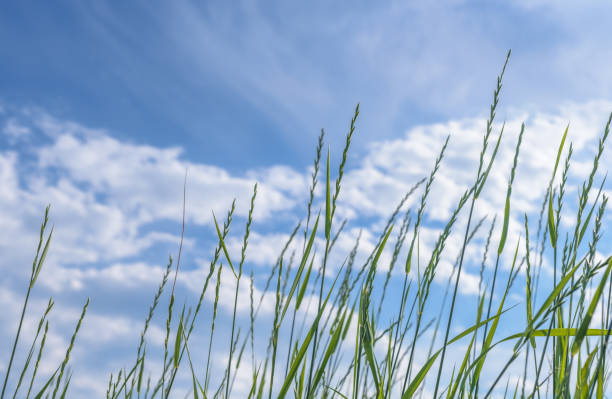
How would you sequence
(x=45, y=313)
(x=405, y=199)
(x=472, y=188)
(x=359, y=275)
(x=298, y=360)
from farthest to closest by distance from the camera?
1. (x=405, y=199)
2. (x=359, y=275)
3. (x=45, y=313)
4. (x=472, y=188)
5. (x=298, y=360)

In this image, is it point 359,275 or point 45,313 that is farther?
point 359,275

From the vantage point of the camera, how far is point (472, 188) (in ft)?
4.51

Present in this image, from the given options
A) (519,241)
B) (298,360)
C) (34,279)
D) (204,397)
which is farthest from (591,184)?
(34,279)

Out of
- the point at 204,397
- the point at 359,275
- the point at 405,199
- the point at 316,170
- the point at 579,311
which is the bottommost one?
the point at 204,397

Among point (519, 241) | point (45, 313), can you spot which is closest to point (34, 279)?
point (45, 313)

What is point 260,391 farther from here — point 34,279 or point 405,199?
point 405,199

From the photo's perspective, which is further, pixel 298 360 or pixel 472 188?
pixel 472 188

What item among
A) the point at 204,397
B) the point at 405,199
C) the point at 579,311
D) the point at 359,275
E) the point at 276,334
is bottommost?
the point at 204,397

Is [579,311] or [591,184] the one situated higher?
[591,184]

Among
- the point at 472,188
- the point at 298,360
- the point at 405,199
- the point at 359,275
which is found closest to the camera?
the point at 298,360

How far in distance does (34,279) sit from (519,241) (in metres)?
1.26

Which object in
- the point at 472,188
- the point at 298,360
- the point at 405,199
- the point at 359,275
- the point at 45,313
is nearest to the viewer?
the point at 298,360

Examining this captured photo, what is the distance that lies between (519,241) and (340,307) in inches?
20.6

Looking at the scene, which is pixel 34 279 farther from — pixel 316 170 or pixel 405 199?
pixel 405 199
